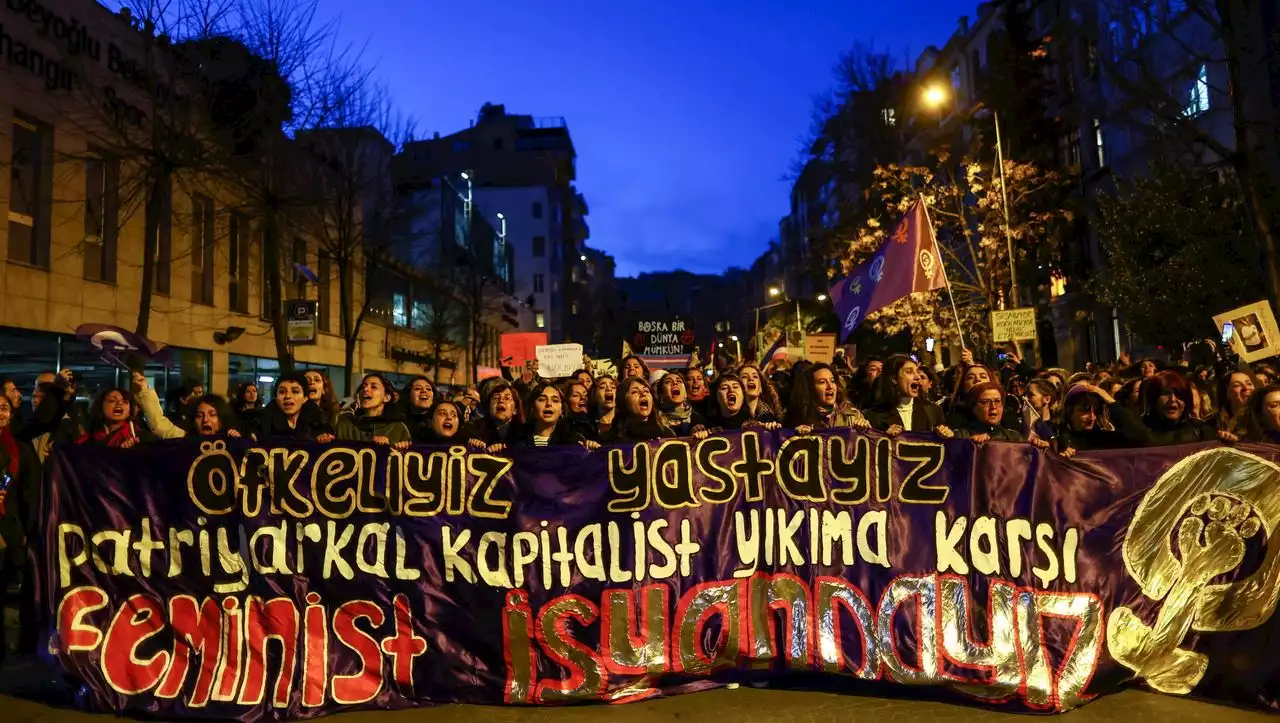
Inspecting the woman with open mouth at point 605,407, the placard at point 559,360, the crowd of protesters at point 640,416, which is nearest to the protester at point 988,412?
the crowd of protesters at point 640,416

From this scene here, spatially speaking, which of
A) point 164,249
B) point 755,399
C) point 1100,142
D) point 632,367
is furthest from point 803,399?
point 1100,142

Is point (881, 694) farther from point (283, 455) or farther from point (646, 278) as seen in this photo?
point (646, 278)

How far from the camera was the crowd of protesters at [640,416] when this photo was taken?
17.9ft

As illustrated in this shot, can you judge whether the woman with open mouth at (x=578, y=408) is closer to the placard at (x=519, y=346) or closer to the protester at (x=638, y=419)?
the protester at (x=638, y=419)

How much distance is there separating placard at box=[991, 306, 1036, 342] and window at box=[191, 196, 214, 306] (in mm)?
16259

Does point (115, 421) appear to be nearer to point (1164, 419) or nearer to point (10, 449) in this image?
point (10, 449)

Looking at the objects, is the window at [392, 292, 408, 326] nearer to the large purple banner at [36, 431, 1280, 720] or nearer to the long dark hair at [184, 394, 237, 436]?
the long dark hair at [184, 394, 237, 436]

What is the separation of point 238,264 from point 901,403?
63.2 feet

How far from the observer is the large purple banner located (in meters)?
4.69

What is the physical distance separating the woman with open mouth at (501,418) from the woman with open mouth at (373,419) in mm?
491

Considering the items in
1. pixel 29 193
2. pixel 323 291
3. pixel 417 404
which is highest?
pixel 323 291

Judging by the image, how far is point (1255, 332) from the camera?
8.34 metres

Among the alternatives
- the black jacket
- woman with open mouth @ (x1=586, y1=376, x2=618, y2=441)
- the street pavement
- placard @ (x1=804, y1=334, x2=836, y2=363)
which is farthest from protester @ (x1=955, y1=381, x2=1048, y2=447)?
placard @ (x1=804, y1=334, x2=836, y2=363)

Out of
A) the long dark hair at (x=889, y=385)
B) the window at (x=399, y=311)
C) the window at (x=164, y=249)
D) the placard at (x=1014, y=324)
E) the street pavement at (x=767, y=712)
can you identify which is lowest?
the street pavement at (x=767, y=712)
